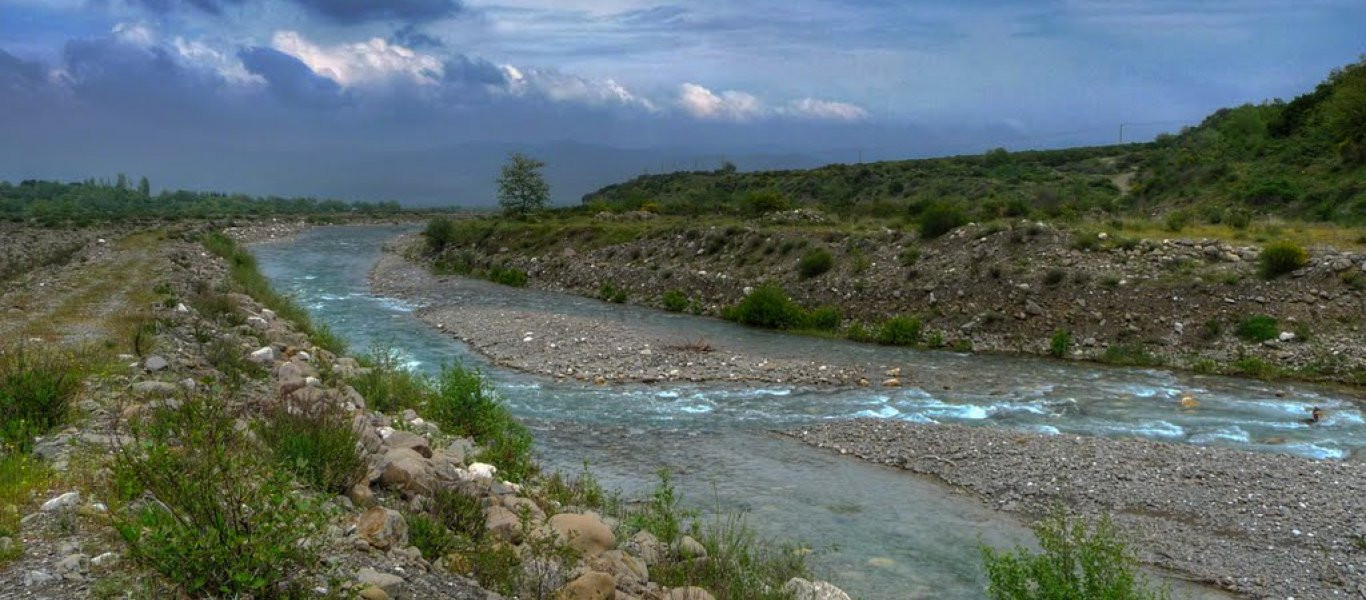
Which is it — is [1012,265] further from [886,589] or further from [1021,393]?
[886,589]

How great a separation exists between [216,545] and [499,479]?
522cm

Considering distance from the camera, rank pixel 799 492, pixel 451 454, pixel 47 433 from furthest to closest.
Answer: pixel 799 492 < pixel 451 454 < pixel 47 433

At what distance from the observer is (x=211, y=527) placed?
16.7 feet

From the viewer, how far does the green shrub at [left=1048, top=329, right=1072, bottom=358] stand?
2167 cm

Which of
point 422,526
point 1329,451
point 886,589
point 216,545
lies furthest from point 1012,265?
point 216,545

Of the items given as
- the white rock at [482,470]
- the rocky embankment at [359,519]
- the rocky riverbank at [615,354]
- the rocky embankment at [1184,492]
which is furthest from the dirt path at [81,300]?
the rocky embankment at [1184,492]

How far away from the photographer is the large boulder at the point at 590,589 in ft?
21.2

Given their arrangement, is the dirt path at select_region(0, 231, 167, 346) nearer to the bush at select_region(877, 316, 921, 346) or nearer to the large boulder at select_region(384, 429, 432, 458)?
the large boulder at select_region(384, 429, 432, 458)

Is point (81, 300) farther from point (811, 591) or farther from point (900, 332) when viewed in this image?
point (900, 332)

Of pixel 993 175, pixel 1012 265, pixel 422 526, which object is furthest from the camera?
pixel 993 175

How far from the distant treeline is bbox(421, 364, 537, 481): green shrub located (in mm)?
74277

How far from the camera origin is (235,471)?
6.18 metres

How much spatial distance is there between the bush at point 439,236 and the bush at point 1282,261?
40.4 meters

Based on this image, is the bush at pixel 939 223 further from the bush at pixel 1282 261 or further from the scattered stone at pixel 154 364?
the scattered stone at pixel 154 364
